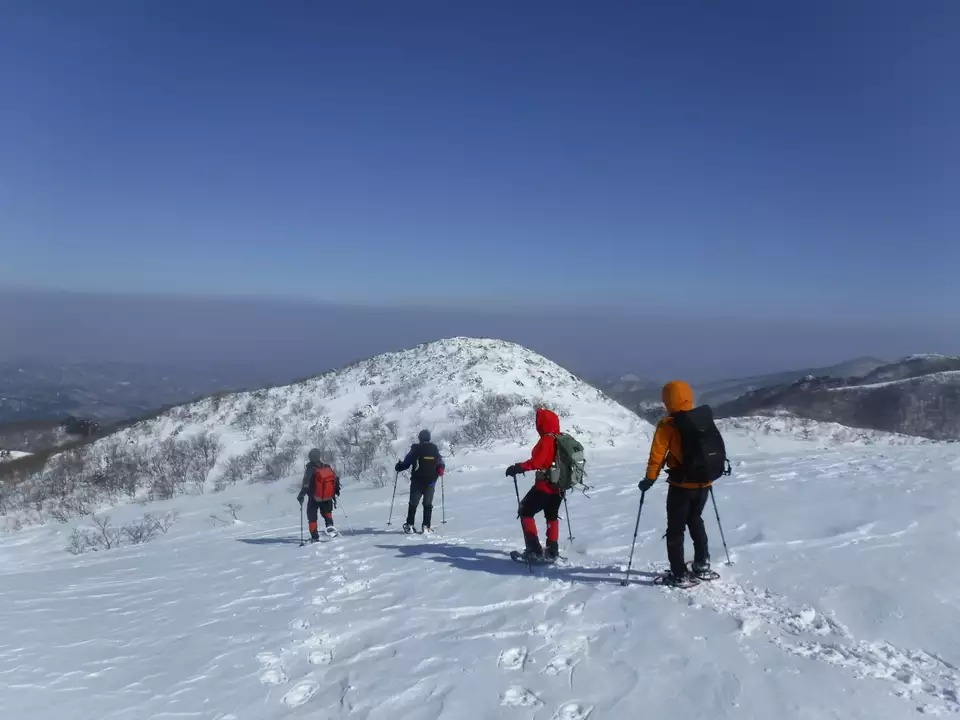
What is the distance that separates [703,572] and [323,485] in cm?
724

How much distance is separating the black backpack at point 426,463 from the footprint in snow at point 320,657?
15.9ft

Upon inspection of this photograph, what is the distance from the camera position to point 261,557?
10547 millimetres

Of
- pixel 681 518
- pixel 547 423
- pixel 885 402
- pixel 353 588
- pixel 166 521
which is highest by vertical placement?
pixel 547 423

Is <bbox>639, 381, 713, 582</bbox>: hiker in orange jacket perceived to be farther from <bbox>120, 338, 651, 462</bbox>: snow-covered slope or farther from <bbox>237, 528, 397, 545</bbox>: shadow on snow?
<bbox>120, 338, 651, 462</bbox>: snow-covered slope

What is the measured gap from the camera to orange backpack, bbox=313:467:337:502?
439 inches

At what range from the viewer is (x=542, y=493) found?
782cm

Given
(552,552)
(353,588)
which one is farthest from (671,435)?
(353,588)

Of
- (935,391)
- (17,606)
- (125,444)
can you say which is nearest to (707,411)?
(17,606)

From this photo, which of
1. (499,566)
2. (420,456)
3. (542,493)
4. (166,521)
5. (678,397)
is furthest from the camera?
(166,521)

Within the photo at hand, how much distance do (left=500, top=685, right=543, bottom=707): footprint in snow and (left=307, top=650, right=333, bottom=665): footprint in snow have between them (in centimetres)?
198

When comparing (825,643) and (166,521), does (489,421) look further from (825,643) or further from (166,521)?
(825,643)

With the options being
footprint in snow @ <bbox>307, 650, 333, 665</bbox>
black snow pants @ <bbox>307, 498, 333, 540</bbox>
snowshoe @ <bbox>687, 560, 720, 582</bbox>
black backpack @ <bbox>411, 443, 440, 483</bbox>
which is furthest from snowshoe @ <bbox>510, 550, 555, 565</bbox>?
black snow pants @ <bbox>307, 498, 333, 540</bbox>

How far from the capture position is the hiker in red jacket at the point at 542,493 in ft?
25.1

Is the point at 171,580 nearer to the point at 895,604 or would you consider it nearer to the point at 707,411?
the point at 707,411
